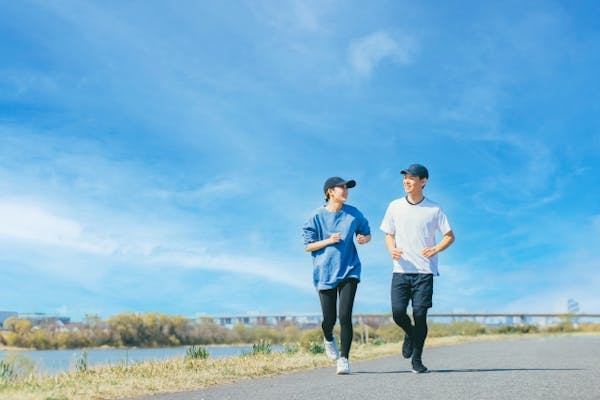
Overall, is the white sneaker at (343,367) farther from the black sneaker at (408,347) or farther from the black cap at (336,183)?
the black cap at (336,183)

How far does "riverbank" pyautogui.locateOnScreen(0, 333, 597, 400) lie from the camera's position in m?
6.02

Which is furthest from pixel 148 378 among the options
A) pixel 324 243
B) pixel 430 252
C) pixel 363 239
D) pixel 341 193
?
pixel 430 252

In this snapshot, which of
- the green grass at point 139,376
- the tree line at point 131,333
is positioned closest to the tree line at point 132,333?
the tree line at point 131,333

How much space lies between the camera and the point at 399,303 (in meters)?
7.73

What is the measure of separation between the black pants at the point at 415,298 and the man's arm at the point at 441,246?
10.4 inches

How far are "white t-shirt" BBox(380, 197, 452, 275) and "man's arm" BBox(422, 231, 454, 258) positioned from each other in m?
0.05

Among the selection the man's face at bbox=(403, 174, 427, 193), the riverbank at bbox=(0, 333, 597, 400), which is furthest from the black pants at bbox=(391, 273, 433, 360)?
the riverbank at bbox=(0, 333, 597, 400)

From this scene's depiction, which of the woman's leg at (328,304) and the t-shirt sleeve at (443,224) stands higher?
the t-shirt sleeve at (443,224)

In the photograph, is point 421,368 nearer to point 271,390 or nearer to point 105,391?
point 271,390

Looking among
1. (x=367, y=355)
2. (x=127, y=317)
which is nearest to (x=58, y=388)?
(x=367, y=355)

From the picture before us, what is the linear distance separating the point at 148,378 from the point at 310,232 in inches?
95.2

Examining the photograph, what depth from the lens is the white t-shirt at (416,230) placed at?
301 inches

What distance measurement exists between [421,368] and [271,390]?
2252 millimetres

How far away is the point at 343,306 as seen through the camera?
7.54m
